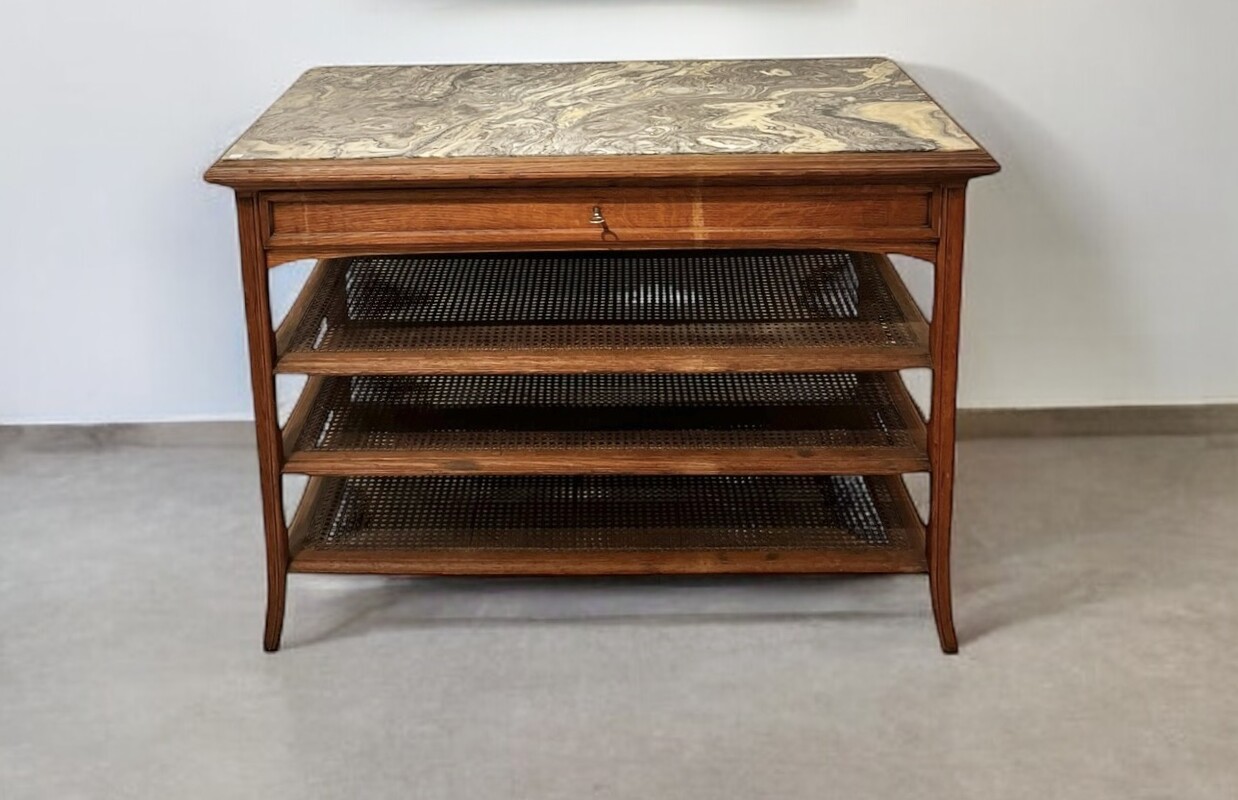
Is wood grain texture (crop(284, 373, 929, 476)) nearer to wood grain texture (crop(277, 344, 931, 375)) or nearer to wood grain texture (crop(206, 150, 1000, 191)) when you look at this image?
wood grain texture (crop(277, 344, 931, 375))

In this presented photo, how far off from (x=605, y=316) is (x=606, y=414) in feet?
0.60

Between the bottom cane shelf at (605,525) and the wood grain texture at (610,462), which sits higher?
the wood grain texture at (610,462)

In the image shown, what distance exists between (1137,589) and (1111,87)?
0.98m

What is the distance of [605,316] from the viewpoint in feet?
8.42

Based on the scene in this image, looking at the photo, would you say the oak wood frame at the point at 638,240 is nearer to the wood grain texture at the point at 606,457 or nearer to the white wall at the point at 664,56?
the wood grain texture at the point at 606,457

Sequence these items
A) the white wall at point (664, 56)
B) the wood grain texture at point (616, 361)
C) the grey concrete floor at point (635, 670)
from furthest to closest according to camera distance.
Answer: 1. the white wall at point (664, 56)
2. the wood grain texture at point (616, 361)
3. the grey concrete floor at point (635, 670)

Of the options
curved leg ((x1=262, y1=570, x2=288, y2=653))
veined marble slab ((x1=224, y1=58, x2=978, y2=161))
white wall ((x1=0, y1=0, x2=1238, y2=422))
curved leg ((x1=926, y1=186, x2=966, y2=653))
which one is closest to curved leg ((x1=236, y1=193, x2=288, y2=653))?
curved leg ((x1=262, y1=570, x2=288, y2=653))

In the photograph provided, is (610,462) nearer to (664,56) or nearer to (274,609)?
(274,609)

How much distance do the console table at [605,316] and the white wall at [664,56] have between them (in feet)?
0.46

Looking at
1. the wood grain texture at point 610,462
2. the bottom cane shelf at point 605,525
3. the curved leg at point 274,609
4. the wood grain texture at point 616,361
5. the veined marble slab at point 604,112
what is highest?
the veined marble slab at point 604,112

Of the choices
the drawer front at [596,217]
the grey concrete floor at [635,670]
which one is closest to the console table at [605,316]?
the drawer front at [596,217]

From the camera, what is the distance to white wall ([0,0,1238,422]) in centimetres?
294

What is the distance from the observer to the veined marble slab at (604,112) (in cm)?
230

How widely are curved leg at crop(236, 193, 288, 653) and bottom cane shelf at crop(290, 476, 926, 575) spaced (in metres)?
0.05
